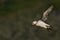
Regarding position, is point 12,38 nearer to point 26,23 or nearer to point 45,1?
point 26,23

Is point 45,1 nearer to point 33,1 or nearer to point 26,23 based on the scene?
point 33,1

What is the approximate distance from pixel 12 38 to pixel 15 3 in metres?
0.60

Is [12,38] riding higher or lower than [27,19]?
lower

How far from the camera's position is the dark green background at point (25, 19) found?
387cm

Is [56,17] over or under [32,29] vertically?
over

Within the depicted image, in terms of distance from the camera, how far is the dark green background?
3873 mm

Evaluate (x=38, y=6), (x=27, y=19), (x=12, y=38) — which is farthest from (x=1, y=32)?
(x=38, y=6)

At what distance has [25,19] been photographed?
409 centimetres

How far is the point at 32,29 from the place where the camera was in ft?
12.9

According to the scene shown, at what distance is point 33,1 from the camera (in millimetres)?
4227

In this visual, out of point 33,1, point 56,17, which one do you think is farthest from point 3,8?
point 56,17

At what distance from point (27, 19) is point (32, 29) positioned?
21 cm

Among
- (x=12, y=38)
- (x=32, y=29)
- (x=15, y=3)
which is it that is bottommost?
(x=12, y=38)

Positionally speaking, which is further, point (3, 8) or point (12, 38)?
point (3, 8)
